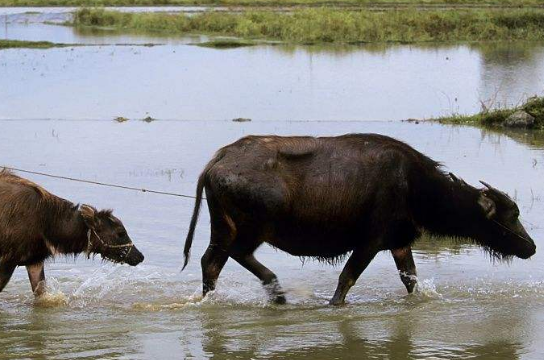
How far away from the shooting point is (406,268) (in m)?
7.15

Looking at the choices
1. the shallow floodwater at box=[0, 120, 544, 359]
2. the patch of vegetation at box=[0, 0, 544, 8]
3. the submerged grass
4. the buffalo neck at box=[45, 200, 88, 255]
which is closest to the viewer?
the shallow floodwater at box=[0, 120, 544, 359]

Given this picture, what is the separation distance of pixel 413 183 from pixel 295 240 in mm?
837

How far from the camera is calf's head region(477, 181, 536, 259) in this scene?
276 inches

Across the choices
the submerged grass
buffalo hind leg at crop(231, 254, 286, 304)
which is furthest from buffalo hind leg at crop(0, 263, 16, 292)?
the submerged grass

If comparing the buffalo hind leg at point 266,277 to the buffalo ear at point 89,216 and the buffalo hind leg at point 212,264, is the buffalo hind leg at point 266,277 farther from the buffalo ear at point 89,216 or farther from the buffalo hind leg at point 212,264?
the buffalo ear at point 89,216

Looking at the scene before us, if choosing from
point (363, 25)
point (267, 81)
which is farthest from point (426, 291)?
point (363, 25)

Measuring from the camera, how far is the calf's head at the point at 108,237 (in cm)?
697

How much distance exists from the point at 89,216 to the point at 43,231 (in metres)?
0.31

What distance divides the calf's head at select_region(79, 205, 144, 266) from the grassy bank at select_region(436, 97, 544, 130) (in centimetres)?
846

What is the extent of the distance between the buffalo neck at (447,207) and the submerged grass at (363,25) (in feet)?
75.2

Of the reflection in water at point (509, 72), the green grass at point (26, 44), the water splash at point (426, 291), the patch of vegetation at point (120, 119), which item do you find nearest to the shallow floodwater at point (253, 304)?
the water splash at point (426, 291)

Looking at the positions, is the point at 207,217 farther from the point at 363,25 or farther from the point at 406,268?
the point at 363,25

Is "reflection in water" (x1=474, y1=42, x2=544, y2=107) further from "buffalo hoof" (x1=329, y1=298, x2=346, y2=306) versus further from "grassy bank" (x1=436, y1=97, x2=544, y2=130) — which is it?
"buffalo hoof" (x1=329, y1=298, x2=346, y2=306)

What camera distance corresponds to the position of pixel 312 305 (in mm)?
6953
